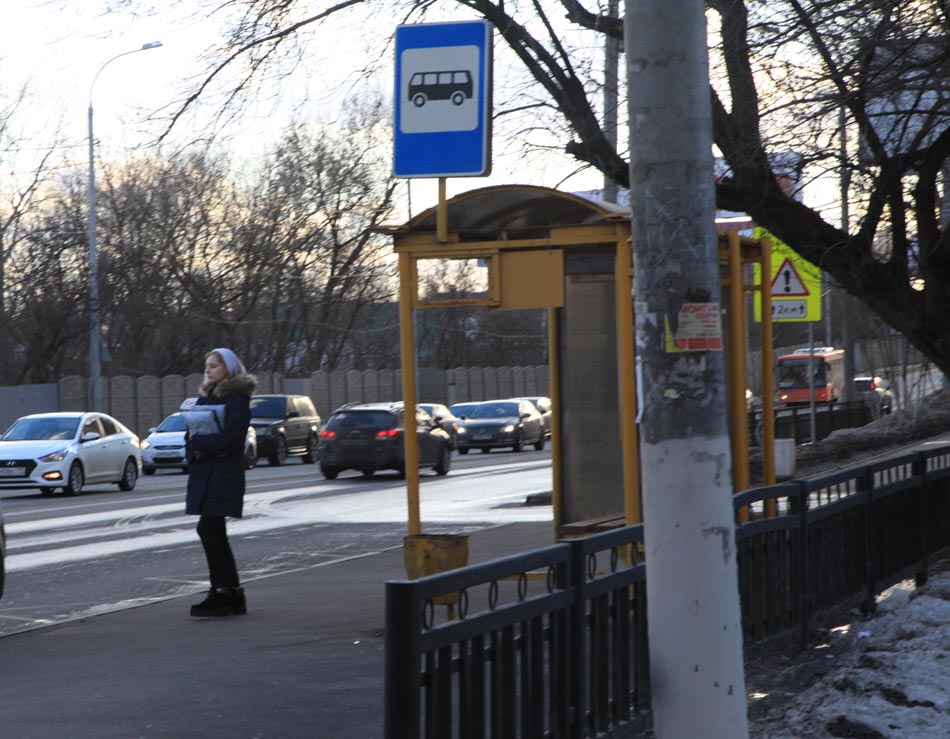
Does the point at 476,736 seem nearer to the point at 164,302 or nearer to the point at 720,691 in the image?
the point at 720,691

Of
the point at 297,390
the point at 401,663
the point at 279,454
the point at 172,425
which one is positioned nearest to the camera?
the point at 401,663

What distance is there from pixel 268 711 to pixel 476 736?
2.48 meters

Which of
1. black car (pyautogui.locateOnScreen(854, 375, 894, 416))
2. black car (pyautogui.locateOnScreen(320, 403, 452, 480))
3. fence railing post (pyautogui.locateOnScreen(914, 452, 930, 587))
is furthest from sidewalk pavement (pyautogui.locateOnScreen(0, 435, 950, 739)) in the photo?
black car (pyautogui.locateOnScreen(854, 375, 894, 416))

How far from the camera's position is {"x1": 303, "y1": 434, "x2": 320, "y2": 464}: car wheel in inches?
1524

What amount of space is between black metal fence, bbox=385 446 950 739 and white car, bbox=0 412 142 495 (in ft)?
60.5

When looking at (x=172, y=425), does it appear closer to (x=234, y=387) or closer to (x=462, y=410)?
(x=462, y=410)

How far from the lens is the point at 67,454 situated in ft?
81.6

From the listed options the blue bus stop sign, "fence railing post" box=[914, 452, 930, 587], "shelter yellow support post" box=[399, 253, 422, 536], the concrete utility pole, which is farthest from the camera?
"fence railing post" box=[914, 452, 930, 587]

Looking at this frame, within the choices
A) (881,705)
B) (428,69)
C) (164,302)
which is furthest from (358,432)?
(164,302)

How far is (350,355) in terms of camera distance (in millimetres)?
72312

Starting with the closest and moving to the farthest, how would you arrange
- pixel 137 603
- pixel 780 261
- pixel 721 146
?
pixel 137 603
pixel 721 146
pixel 780 261

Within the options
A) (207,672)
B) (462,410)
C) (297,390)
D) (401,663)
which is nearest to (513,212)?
(207,672)

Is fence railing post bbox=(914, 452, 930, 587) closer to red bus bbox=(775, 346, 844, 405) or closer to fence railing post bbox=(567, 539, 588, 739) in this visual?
fence railing post bbox=(567, 539, 588, 739)

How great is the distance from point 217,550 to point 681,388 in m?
5.50
